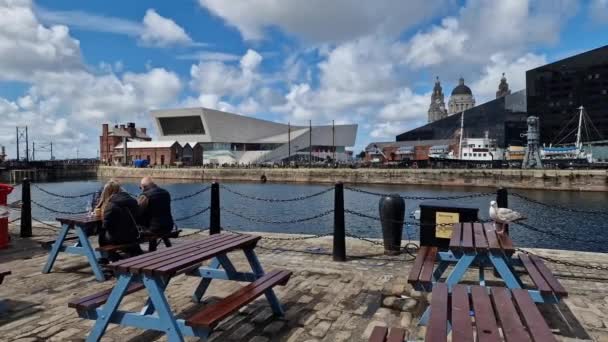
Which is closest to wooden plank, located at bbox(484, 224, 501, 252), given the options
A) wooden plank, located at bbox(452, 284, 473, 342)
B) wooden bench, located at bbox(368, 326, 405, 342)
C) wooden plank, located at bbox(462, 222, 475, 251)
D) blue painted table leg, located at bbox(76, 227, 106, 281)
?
wooden plank, located at bbox(462, 222, 475, 251)

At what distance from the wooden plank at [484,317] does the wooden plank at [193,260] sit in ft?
6.91

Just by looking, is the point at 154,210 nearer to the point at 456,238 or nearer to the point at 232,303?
the point at 232,303

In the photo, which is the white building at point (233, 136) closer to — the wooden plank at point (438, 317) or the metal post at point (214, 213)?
the metal post at point (214, 213)

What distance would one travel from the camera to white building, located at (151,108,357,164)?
95500 mm

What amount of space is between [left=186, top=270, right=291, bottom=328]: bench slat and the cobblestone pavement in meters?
0.45

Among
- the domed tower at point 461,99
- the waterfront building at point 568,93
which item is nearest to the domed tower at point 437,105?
the domed tower at point 461,99

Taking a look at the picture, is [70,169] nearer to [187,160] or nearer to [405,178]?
[187,160]

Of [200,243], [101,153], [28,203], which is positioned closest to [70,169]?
[101,153]

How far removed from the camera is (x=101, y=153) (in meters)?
104

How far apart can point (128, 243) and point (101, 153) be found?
109 m

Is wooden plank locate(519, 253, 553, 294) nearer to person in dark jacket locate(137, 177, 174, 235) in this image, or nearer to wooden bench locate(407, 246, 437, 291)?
wooden bench locate(407, 246, 437, 291)

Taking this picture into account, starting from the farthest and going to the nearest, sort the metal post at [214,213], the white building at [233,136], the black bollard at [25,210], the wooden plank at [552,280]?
the white building at [233,136] < the black bollard at [25,210] < the metal post at [214,213] < the wooden plank at [552,280]

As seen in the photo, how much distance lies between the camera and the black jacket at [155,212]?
6.48m

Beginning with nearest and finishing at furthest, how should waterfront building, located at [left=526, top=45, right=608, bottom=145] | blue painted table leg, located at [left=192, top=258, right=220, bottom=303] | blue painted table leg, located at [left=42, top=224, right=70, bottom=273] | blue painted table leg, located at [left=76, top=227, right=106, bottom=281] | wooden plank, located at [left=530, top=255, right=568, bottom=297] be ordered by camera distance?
wooden plank, located at [left=530, top=255, right=568, bottom=297] → blue painted table leg, located at [left=192, top=258, right=220, bottom=303] → blue painted table leg, located at [left=76, top=227, right=106, bottom=281] → blue painted table leg, located at [left=42, top=224, right=70, bottom=273] → waterfront building, located at [left=526, top=45, right=608, bottom=145]
